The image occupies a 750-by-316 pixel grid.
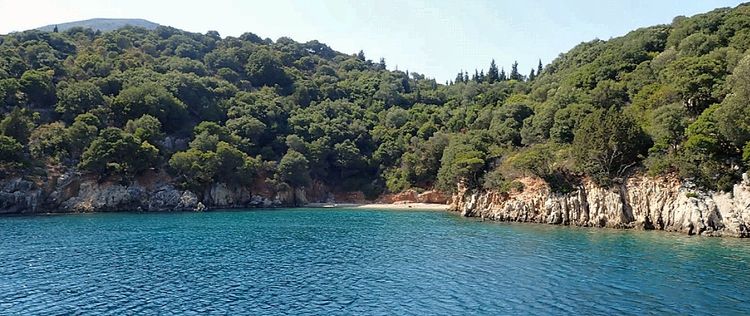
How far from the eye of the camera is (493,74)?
490ft

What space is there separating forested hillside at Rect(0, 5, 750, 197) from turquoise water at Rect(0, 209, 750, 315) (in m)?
10.3

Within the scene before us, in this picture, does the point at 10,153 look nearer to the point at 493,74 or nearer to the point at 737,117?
the point at 737,117

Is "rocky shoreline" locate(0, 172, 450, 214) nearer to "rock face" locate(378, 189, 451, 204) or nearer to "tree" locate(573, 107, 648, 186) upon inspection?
"rock face" locate(378, 189, 451, 204)

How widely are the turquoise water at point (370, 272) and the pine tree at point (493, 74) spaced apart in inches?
3925

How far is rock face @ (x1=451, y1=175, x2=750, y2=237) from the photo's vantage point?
44.7m

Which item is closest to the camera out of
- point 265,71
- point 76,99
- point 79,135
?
point 79,135

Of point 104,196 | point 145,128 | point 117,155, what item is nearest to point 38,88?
point 145,128

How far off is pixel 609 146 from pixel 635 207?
6.39 metres

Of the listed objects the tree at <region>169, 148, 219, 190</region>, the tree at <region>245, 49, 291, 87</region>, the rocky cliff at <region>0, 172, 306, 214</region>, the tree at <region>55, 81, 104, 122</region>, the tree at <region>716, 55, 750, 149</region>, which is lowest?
Answer: the rocky cliff at <region>0, 172, 306, 214</region>

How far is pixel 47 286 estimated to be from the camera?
2786cm

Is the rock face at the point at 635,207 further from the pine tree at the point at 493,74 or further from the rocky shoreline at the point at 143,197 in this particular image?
the pine tree at the point at 493,74

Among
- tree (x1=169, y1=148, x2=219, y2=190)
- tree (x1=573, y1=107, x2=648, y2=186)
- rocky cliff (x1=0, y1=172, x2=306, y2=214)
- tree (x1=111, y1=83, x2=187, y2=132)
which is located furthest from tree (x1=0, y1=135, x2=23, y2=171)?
tree (x1=573, y1=107, x2=648, y2=186)

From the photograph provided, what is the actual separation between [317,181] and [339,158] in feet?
20.8

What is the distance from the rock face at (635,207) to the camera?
44719 millimetres
